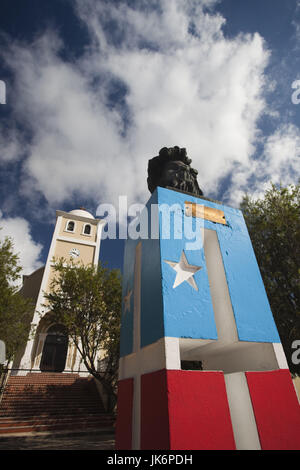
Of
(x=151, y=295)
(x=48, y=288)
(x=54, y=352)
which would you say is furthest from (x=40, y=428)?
(x=48, y=288)

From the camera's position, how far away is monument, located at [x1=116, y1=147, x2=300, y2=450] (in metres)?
2.48

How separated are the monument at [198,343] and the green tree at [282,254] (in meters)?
4.32

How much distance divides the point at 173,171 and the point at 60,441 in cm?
989

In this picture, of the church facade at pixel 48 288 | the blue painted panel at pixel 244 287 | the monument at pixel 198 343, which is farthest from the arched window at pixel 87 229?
the blue painted panel at pixel 244 287

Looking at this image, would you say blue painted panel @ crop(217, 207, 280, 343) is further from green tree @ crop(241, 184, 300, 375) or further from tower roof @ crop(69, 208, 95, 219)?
tower roof @ crop(69, 208, 95, 219)

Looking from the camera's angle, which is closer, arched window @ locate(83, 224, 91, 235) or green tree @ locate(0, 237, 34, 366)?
green tree @ locate(0, 237, 34, 366)

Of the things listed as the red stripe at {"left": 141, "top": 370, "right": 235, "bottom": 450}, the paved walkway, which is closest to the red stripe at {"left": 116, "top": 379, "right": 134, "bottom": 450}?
the red stripe at {"left": 141, "top": 370, "right": 235, "bottom": 450}

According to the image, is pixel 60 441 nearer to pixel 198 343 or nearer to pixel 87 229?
pixel 198 343

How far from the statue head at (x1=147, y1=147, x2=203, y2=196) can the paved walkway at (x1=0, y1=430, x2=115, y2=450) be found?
7.90 metres

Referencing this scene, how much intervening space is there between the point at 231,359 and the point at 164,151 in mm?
5348

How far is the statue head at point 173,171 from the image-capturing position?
561 cm

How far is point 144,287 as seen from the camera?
12.2 ft
